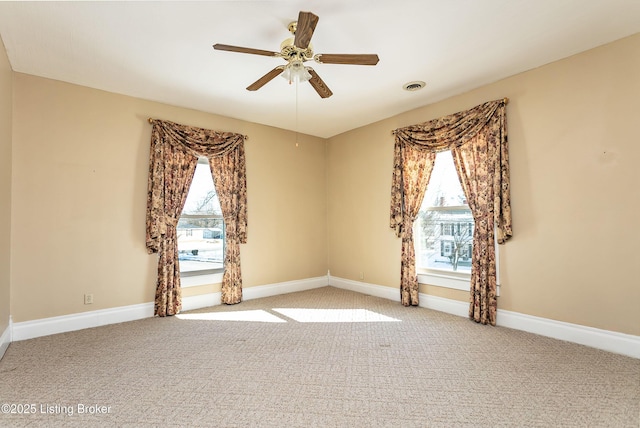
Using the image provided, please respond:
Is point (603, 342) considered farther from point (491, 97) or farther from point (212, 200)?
point (212, 200)

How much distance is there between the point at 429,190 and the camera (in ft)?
15.1

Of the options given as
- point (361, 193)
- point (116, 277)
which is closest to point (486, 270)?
point (361, 193)

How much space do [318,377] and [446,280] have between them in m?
A: 2.48

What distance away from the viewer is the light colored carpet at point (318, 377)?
2014mm

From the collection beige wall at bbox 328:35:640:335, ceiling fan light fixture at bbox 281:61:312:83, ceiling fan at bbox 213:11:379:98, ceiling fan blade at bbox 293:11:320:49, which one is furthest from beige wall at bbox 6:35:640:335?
ceiling fan blade at bbox 293:11:320:49

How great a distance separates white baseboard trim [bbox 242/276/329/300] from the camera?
16.7ft

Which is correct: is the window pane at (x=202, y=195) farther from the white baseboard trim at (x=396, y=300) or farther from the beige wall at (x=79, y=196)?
the white baseboard trim at (x=396, y=300)

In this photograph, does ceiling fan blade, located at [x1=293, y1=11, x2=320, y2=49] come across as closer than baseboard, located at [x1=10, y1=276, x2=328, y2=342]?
Yes

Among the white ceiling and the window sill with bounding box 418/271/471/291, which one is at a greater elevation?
the white ceiling

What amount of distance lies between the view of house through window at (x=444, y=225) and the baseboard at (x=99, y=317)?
2623 mm

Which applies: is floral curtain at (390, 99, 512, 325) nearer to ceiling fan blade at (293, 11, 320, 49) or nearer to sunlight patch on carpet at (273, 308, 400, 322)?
sunlight patch on carpet at (273, 308, 400, 322)

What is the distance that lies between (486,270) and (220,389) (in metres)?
3.12

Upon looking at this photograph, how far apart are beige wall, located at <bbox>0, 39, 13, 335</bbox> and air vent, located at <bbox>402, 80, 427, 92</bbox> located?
4.05 meters

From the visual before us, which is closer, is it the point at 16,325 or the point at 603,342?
the point at 603,342
